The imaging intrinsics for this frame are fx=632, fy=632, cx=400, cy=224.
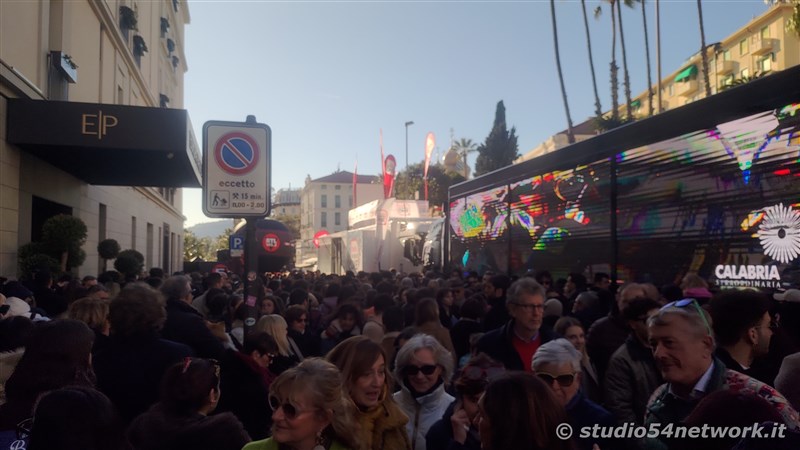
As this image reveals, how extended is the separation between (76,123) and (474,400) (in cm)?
1160

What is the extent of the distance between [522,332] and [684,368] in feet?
6.92

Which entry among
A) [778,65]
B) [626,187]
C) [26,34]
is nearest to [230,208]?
[626,187]

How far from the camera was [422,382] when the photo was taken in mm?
3857

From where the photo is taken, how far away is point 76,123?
1220 centimetres

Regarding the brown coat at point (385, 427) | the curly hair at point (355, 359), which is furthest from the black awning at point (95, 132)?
the brown coat at point (385, 427)

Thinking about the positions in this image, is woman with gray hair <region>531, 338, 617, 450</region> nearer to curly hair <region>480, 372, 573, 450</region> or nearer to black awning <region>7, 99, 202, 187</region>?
curly hair <region>480, 372, 573, 450</region>

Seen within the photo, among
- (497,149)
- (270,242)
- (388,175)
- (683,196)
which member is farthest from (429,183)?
(683,196)

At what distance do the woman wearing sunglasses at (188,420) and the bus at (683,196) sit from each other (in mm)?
6323

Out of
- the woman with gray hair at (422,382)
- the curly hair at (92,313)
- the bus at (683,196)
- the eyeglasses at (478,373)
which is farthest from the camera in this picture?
the bus at (683,196)

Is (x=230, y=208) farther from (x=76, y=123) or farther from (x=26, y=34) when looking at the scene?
(x=26, y=34)

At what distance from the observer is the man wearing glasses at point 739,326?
351 centimetres

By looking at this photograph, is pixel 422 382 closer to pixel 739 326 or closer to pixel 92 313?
pixel 739 326

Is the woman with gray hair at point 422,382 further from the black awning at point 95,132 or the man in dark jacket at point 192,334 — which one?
the black awning at point 95,132

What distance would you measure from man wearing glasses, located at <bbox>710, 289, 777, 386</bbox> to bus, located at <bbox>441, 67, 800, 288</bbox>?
380 cm
